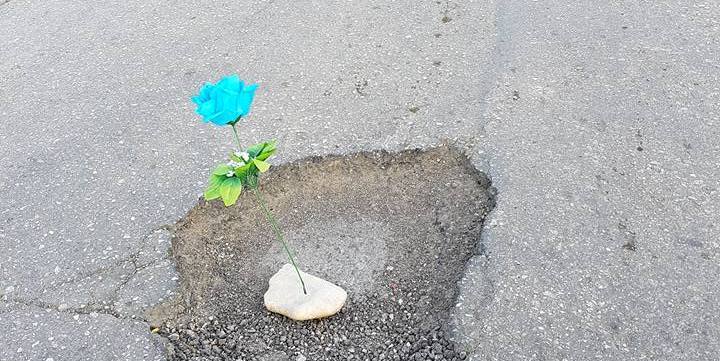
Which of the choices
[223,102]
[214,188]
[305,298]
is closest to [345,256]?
[305,298]

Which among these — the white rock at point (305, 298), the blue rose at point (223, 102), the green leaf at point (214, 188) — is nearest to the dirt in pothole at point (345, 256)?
the white rock at point (305, 298)

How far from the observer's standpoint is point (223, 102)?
1.94 meters

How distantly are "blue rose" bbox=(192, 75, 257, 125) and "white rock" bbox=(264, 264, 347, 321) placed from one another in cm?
85

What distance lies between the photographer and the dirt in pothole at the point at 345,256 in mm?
2488

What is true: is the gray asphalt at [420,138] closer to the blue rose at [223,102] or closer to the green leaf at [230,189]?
the green leaf at [230,189]

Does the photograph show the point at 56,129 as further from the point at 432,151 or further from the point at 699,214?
the point at 699,214

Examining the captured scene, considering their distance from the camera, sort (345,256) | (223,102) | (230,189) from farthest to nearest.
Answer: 1. (345,256)
2. (230,189)
3. (223,102)

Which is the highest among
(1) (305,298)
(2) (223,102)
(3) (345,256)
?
(2) (223,102)

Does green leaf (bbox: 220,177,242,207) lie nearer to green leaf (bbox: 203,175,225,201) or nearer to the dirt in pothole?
green leaf (bbox: 203,175,225,201)

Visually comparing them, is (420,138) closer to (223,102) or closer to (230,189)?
(230,189)

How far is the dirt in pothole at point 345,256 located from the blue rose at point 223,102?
97 centimetres

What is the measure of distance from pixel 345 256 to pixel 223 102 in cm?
115

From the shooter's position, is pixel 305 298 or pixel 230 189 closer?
pixel 230 189

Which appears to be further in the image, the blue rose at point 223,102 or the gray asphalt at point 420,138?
the gray asphalt at point 420,138
